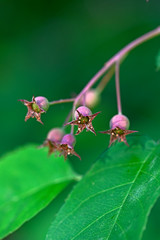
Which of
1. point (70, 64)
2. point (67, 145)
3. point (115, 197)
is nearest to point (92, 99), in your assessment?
point (67, 145)

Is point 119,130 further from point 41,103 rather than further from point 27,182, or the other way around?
point 27,182

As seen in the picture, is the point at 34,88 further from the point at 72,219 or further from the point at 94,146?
the point at 72,219

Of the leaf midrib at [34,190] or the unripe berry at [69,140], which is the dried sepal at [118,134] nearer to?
the unripe berry at [69,140]

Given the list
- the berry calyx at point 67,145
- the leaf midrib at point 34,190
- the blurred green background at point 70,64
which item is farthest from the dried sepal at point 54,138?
the blurred green background at point 70,64

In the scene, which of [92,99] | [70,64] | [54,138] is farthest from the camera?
[70,64]

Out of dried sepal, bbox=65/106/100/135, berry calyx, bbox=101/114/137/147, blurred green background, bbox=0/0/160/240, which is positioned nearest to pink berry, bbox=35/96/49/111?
dried sepal, bbox=65/106/100/135

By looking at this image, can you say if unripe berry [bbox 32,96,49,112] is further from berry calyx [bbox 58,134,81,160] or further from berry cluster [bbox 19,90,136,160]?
berry calyx [bbox 58,134,81,160]
